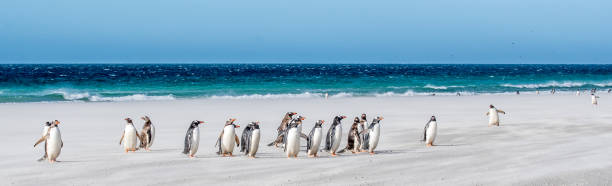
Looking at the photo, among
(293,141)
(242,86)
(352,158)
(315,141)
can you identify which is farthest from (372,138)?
(242,86)

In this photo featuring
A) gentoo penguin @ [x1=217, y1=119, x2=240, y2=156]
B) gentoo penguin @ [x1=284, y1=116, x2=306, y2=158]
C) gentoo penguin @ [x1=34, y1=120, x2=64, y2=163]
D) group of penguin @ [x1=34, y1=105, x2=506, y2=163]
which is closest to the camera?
gentoo penguin @ [x1=34, y1=120, x2=64, y2=163]

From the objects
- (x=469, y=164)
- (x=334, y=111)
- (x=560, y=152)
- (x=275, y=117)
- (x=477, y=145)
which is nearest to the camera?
(x=469, y=164)

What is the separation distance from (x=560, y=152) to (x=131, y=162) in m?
6.86

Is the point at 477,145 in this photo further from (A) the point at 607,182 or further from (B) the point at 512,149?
(A) the point at 607,182

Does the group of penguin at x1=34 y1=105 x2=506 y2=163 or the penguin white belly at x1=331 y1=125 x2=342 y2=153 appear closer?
the group of penguin at x1=34 y1=105 x2=506 y2=163

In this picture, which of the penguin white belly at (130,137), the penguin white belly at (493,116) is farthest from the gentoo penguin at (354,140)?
the penguin white belly at (493,116)

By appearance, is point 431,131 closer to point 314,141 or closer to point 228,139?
point 314,141

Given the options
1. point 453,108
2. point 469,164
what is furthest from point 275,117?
point 469,164

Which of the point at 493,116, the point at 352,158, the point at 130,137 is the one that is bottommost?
the point at 352,158

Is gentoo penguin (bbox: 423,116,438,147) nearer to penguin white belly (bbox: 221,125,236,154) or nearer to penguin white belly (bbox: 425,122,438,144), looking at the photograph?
penguin white belly (bbox: 425,122,438,144)

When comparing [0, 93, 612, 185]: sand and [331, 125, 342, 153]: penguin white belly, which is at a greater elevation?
[331, 125, 342, 153]: penguin white belly

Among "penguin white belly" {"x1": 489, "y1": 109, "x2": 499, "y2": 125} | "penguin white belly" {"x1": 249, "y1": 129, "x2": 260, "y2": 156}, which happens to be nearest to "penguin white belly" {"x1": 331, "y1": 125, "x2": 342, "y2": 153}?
"penguin white belly" {"x1": 249, "y1": 129, "x2": 260, "y2": 156}

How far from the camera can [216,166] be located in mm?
10391

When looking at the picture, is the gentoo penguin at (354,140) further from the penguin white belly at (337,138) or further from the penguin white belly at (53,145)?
the penguin white belly at (53,145)
